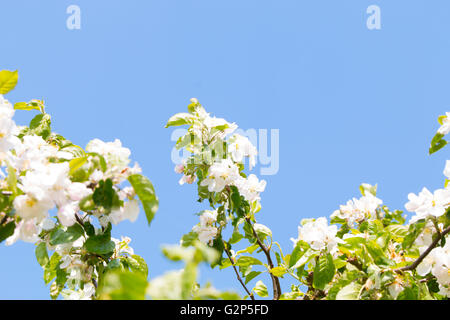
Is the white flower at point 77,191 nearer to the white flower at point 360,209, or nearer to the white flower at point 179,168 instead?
the white flower at point 179,168

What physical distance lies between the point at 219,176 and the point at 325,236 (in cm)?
60

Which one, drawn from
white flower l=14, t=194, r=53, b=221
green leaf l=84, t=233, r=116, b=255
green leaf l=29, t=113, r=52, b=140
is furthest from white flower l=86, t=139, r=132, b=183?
green leaf l=29, t=113, r=52, b=140

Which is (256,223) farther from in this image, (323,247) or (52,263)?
(52,263)

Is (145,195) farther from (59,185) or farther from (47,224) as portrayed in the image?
(47,224)

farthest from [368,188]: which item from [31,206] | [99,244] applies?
[31,206]

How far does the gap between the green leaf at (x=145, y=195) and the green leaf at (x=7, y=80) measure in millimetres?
692

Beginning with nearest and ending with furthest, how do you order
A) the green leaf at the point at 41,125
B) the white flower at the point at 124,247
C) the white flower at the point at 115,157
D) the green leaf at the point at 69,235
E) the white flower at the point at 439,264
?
1. the white flower at the point at 115,157
2. the white flower at the point at 439,264
3. the green leaf at the point at 69,235
4. the white flower at the point at 124,247
5. the green leaf at the point at 41,125

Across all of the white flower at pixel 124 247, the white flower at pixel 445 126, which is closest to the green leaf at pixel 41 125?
the white flower at pixel 124 247

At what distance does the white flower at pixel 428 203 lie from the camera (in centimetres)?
152

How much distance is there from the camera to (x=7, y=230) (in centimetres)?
123

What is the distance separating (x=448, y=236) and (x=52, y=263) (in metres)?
1.89

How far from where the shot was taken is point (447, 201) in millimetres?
1524

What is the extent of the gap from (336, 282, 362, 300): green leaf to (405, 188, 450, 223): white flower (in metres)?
0.35
